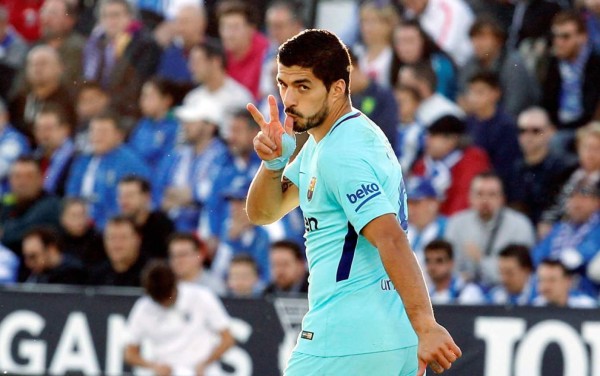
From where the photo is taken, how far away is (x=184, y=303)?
1070 centimetres

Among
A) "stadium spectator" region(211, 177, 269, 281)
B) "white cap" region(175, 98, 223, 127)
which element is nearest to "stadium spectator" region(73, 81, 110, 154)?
"white cap" region(175, 98, 223, 127)

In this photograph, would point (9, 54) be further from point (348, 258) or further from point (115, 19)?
point (348, 258)

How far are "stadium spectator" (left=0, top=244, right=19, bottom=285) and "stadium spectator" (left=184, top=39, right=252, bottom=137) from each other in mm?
2286

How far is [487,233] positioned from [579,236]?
2.54 ft

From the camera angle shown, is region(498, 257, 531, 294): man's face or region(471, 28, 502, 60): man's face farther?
region(471, 28, 502, 60): man's face

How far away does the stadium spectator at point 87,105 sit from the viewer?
13266mm

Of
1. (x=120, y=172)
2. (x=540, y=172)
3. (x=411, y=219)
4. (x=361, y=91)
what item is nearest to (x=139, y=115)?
(x=120, y=172)

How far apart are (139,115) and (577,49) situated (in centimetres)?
460

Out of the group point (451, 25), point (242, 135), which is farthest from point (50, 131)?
point (451, 25)

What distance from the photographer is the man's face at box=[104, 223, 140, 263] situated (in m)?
11.7

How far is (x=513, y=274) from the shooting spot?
33.2ft

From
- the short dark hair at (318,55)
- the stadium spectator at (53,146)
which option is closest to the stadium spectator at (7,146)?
the stadium spectator at (53,146)

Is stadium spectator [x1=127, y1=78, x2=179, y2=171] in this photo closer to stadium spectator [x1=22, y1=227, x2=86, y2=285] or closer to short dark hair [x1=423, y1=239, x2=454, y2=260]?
stadium spectator [x1=22, y1=227, x2=86, y2=285]

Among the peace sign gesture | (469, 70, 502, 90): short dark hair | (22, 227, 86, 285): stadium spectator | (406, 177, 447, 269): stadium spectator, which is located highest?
(469, 70, 502, 90): short dark hair
